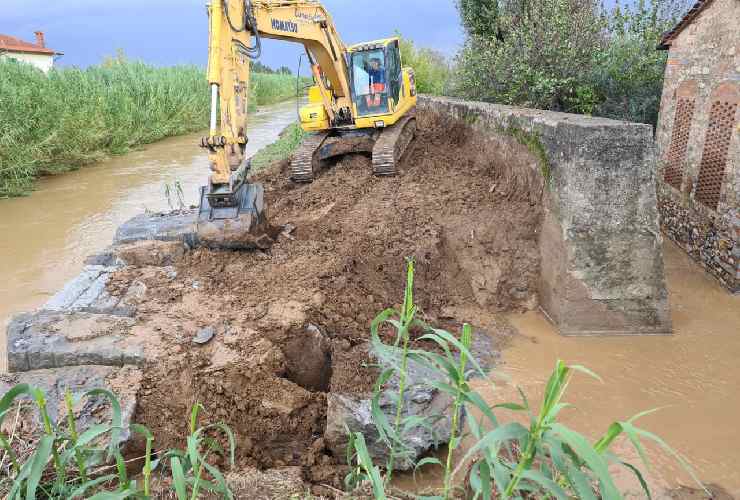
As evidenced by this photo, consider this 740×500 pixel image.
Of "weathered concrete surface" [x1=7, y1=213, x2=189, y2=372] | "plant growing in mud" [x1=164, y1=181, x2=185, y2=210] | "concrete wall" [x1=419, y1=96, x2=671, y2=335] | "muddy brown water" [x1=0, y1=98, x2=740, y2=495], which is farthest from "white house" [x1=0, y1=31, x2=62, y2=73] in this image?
"concrete wall" [x1=419, y1=96, x2=671, y2=335]

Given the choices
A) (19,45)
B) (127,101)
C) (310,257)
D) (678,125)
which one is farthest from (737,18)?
(19,45)

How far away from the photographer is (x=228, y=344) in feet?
11.5

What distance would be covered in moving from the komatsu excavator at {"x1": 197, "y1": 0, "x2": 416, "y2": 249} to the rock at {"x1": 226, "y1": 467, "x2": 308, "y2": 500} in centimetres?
278

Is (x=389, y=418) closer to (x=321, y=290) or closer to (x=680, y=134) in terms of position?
(x=321, y=290)

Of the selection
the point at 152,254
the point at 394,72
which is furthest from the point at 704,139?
the point at 152,254

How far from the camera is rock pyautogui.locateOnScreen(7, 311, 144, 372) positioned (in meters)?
3.37

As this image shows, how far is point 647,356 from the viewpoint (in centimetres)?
417

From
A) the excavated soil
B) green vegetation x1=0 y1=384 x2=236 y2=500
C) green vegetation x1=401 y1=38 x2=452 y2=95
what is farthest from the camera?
green vegetation x1=401 y1=38 x2=452 y2=95

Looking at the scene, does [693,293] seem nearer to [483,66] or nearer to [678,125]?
[678,125]

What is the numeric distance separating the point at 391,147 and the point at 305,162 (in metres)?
1.41

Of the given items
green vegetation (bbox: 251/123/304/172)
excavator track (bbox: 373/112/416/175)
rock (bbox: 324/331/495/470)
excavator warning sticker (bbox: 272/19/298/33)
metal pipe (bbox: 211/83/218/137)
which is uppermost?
excavator warning sticker (bbox: 272/19/298/33)

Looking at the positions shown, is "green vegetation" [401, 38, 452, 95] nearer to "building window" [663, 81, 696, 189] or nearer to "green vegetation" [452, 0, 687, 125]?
"green vegetation" [452, 0, 687, 125]

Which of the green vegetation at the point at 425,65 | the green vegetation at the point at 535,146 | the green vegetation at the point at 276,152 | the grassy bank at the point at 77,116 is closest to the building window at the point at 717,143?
the green vegetation at the point at 535,146

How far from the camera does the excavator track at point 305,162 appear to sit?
7.85 meters
